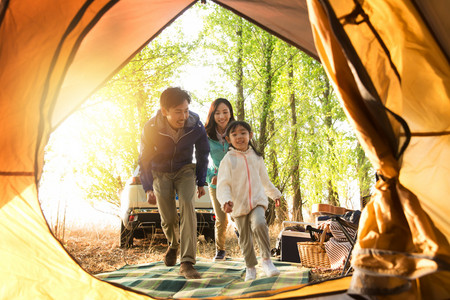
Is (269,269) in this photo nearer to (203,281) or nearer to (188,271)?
(203,281)

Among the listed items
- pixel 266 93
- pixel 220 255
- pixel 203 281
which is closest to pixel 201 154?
pixel 203 281

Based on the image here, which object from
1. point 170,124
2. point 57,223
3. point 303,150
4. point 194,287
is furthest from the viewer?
point 303,150

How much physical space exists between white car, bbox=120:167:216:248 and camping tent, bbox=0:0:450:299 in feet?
11.6

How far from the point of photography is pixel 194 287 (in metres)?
3.76

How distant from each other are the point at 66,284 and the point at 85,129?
6723 millimetres

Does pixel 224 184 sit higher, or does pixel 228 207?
pixel 224 184

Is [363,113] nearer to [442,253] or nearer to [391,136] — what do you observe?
[391,136]

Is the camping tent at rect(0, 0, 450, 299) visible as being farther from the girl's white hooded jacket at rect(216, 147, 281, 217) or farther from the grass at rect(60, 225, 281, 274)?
the grass at rect(60, 225, 281, 274)

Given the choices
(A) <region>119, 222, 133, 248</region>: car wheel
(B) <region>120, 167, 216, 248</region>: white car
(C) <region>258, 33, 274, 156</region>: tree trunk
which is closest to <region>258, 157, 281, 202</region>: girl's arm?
(B) <region>120, 167, 216, 248</region>: white car

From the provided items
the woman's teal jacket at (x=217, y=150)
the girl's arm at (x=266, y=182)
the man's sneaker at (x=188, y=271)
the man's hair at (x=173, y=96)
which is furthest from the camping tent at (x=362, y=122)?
the woman's teal jacket at (x=217, y=150)

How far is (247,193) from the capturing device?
422cm

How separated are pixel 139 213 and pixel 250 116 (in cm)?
677

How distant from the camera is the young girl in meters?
4.07

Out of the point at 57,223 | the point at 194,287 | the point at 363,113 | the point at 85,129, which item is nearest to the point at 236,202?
the point at 194,287
